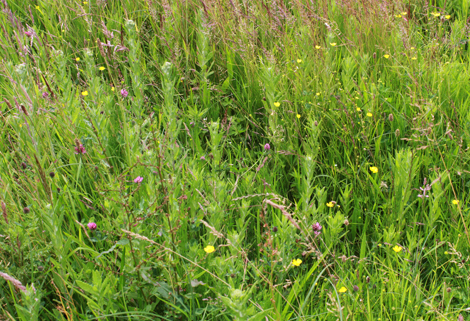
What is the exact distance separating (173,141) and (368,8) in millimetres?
2357

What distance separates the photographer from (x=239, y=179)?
7.14 feet

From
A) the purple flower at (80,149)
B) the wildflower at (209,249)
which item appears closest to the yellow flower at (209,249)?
the wildflower at (209,249)

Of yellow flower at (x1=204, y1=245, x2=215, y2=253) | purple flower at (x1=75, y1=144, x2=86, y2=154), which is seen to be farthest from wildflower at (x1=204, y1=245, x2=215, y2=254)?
purple flower at (x1=75, y1=144, x2=86, y2=154)

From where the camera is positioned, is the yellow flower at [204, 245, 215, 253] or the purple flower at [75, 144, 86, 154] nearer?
the yellow flower at [204, 245, 215, 253]

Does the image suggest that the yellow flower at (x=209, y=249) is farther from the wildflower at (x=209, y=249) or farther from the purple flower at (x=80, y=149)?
the purple flower at (x=80, y=149)

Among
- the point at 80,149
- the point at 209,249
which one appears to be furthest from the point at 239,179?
the point at 80,149

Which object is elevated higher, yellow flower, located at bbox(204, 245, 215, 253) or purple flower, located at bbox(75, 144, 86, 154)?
purple flower, located at bbox(75, 144, 86, 154)

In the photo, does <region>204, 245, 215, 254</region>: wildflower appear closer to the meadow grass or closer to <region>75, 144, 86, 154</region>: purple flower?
A: the meadow grass

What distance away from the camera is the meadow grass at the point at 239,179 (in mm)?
1528

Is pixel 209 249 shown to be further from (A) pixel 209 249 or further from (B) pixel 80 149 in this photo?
(B) pixel 80 149

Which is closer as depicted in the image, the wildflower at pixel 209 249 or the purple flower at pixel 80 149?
the wildflower at pixel 209 249

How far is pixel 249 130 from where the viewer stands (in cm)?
264

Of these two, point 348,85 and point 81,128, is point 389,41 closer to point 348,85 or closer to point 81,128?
point 348,85

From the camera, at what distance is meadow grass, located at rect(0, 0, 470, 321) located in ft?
5.01
